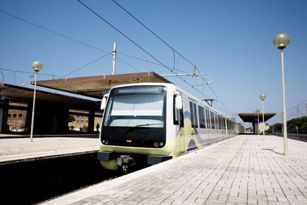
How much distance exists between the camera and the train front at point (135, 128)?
798 cm

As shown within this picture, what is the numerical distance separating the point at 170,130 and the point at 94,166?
16.0 ft

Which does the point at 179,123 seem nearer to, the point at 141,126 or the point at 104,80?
the point at 141,126

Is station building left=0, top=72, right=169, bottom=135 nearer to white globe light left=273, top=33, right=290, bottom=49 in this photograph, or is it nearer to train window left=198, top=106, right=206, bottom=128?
train window left=198, top=106, right=206, bottom=128

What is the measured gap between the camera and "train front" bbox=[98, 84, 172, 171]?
7.98 meters

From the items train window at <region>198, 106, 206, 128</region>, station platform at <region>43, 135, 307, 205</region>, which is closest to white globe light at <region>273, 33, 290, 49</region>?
train window at <region>198, 106, 206, 128</region>

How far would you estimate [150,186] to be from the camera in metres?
4.58

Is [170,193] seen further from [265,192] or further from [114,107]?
[114,107]

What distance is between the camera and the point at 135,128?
816cm

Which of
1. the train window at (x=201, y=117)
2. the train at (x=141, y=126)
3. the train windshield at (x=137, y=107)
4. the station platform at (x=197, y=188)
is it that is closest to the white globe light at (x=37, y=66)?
the train at (x=141, y=126)

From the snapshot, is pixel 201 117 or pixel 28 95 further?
pixel 28 95

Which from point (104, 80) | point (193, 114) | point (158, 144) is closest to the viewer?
point (158, 144)

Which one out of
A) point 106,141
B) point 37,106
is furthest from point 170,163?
point 37,106

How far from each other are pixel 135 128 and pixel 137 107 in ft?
2.31

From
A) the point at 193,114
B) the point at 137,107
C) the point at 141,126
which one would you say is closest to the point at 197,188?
the point at 141,126
